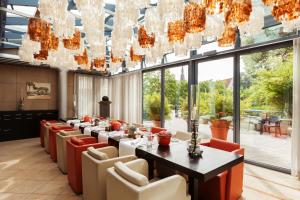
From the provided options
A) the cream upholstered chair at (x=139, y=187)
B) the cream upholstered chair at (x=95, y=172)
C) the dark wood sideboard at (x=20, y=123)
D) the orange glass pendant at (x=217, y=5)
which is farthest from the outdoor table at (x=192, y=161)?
the dark wood sideboard at (x=20, y=123)

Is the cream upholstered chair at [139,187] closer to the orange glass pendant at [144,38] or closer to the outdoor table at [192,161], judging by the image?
the outdoor table at [192,161]

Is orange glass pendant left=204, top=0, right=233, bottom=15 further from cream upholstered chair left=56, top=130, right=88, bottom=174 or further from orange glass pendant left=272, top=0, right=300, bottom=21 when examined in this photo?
cream upholstered chair left=56, top=130, right=88, bottom=174

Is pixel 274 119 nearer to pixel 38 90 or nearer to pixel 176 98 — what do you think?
pixel 176 98

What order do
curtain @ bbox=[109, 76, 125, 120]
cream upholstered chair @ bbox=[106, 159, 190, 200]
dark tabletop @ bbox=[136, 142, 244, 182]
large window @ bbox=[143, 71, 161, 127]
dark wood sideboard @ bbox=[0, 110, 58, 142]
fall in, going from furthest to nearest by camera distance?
curtain @ bbox=[109, 76, 125, 120]
large window @ bbox=[143, 71, 161, 127]
dark wood sideboard @ bbox=[0, 110, 58, 142]
dark tabletop @ bbox=[136, 142, 244, 182]
cream upholstered chair @ bbox=[106, 159, 190, 200]

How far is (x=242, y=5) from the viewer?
5.78 feet

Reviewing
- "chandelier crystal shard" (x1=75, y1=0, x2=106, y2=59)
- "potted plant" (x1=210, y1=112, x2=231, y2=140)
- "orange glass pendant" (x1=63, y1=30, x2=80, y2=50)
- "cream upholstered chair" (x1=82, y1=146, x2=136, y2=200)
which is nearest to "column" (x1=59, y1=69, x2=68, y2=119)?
"chandelier crystal shard" (x1=75, y1=0, x2=106, y2=59)

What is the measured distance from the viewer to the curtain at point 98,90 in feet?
32.7

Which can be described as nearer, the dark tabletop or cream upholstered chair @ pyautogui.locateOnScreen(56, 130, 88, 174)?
the dark tabletop

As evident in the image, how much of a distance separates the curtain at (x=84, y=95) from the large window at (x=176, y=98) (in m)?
4.43

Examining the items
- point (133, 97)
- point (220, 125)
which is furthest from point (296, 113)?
point (133, 97)

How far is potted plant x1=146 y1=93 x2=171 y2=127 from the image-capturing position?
7379 mm

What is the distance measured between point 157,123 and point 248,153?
346cm

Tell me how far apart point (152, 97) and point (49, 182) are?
5.03m

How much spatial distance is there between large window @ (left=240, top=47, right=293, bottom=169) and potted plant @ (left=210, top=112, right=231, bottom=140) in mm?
449
